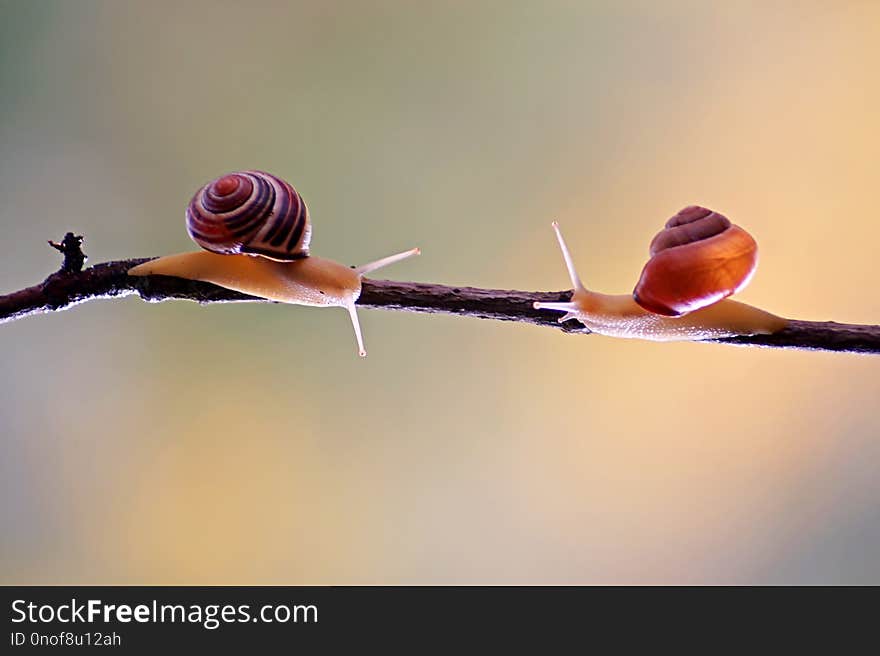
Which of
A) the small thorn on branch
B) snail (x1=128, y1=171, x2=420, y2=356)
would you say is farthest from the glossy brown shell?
the small thorn on branch

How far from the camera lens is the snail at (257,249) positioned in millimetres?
634

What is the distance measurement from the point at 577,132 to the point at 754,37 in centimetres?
35

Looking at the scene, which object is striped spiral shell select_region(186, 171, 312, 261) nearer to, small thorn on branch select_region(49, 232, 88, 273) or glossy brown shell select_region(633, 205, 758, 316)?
small thorn on branch select_region(49, 232, 88, 273)

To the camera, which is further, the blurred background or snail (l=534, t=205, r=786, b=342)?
the blurred background

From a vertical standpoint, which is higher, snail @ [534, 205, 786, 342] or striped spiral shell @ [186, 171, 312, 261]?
striped spiral shell @ [186, 171, 312, 261]

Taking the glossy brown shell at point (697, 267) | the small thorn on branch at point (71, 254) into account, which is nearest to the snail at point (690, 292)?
the glossy brown shell at point (697, 267)

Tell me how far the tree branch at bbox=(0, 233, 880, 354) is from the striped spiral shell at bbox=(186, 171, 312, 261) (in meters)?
0.05

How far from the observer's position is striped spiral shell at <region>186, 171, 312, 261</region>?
632 millimetres

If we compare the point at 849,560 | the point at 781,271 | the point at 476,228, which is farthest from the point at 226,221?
the point at 849,560

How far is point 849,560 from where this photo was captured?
120 centimetres

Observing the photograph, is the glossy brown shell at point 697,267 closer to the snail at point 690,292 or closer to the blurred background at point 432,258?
the snail at point 690,292

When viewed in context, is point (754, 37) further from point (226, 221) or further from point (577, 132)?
point (226, 221)

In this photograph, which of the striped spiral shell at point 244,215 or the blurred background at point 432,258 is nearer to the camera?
the striped spiral shell at point 244,215

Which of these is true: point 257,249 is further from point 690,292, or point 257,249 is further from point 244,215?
point 690,292
